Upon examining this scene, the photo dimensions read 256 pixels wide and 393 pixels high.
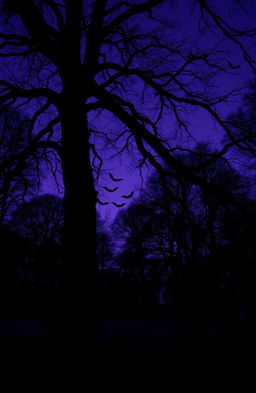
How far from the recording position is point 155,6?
15.9ft

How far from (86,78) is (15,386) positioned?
524 centimetres

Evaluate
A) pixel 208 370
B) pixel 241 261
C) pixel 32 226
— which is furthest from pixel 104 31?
pixel 32 226

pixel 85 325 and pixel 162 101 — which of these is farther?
pixel 162 101

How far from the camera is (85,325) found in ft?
10.1

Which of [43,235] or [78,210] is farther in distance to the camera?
[43,235]

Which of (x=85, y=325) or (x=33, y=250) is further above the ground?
(x=33, y=250)

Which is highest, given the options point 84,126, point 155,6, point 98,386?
point 155,6

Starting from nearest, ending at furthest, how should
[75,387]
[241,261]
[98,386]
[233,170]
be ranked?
[75,387] < [98,386] < [233,170] < [241,261]

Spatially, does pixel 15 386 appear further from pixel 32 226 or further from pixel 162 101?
pixel 32 226

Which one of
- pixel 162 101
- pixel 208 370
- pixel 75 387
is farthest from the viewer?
pixel 162 101

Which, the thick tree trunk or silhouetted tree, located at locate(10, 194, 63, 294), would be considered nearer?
the thick tree trunk

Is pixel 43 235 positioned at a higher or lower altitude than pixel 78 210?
higher

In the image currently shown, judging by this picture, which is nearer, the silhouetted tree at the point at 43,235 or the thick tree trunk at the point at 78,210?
the thick tree trunk at the point at 78,210

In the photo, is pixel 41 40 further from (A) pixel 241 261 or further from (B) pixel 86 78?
(A) pixel 241 261
